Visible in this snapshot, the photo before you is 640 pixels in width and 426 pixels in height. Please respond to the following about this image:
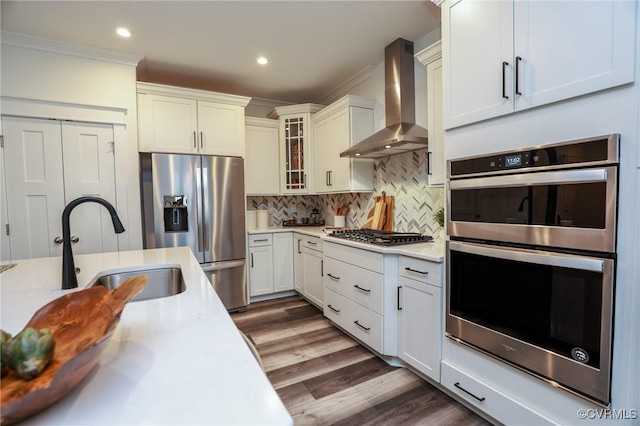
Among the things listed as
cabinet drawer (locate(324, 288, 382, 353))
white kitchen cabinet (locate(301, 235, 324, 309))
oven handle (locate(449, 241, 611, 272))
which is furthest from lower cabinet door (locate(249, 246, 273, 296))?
oven handle (locate(449, 241, 611, 272))

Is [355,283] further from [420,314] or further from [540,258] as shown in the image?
[540,258]

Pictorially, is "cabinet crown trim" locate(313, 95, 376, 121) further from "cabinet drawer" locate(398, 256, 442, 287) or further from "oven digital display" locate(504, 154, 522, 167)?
"oven digital display" locate(504, 154, 522, 167)

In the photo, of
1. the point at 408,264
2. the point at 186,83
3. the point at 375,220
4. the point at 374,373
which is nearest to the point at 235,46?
the point at 186,83

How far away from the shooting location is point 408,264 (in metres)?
2.06

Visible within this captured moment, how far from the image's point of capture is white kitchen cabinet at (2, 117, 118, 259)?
8.35 feet

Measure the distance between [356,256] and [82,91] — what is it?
289 cm

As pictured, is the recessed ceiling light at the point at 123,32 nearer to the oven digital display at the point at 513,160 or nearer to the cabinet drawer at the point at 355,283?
the cabinet drawer at the point at 355,283

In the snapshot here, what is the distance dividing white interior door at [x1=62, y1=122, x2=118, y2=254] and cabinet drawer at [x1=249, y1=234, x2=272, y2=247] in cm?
136

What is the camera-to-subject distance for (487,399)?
5.25 ft

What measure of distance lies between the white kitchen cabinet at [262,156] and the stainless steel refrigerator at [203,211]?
470 mm

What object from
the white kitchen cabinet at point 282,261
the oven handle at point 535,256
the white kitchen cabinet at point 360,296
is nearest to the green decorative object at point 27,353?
the oven handle at point 535,256

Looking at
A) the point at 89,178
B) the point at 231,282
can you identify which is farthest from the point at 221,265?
the point at 89,178

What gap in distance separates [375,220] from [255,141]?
187 centimetres

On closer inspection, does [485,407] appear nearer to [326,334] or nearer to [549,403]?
[549,403]
